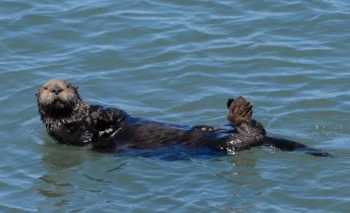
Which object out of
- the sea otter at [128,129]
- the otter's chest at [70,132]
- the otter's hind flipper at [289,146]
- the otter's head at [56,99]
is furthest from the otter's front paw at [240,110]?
the otter's head at [56,99]

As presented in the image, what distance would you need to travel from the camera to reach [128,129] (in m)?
9.05

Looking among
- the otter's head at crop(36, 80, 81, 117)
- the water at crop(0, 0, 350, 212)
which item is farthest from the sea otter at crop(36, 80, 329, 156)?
the water at crop(0, 0, 350, 212)

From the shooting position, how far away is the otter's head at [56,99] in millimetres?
9000

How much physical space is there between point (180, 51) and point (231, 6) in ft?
5.05

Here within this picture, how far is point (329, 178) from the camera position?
7980 mm

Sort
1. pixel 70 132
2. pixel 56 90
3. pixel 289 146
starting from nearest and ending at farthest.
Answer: pixel 289 146
pixel 56 90
pixel 70 132

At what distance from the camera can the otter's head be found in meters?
9.00

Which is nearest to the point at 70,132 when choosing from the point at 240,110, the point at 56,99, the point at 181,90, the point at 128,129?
the point at 56,99

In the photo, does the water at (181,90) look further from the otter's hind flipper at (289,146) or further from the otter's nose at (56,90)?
the otter's nose at (56,90)

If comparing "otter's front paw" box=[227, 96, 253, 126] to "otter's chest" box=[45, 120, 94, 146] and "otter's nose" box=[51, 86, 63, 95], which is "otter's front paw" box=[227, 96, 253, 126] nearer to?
"otter's chest" box=[45, 120, 94, 146]

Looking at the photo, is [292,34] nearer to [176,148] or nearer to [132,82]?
[132,82]

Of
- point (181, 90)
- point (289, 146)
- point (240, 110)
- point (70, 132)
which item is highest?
point (181, 90)

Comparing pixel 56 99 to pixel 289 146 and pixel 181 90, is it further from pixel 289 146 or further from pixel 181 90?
pixel 289 146

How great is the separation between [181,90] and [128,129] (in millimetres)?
1337
